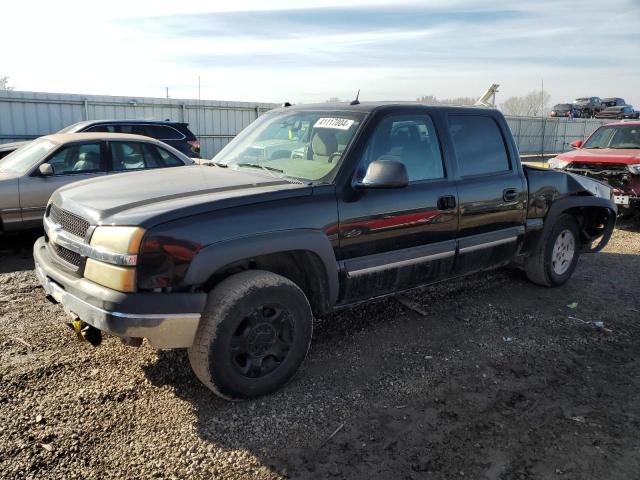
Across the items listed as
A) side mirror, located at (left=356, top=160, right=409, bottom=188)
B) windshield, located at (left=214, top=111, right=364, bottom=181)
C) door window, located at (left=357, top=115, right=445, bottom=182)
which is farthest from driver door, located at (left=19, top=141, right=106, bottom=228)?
side mirror, located at (left=356, top=160, right=409, bottom=188)

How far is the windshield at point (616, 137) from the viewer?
32.2 feet

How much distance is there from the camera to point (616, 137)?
10125mm

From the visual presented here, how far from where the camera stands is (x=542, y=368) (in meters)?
3.87

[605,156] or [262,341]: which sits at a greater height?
[605,156]

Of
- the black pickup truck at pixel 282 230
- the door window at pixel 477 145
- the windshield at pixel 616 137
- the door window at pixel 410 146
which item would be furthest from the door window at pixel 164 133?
the windshield at pixel 616 137

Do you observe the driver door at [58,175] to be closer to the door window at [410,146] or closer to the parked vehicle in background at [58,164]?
the parked vehicle in background at [58,164]

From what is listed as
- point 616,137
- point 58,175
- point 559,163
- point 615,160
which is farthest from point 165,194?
point 616,137

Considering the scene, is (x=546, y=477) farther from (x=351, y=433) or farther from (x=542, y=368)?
(x=542, y=368)

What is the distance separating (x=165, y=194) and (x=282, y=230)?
76 centimetres

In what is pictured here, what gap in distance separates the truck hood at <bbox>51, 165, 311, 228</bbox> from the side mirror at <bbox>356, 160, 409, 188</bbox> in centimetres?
43

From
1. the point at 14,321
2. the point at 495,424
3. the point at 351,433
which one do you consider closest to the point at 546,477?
the point at 495,424

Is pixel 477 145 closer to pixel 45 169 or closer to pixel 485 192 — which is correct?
pixel 485 192

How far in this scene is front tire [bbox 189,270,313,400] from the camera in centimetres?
302

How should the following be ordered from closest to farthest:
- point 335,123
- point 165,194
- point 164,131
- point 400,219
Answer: point 165,194 → point 400,219 → point 335,123 → point 164,131
